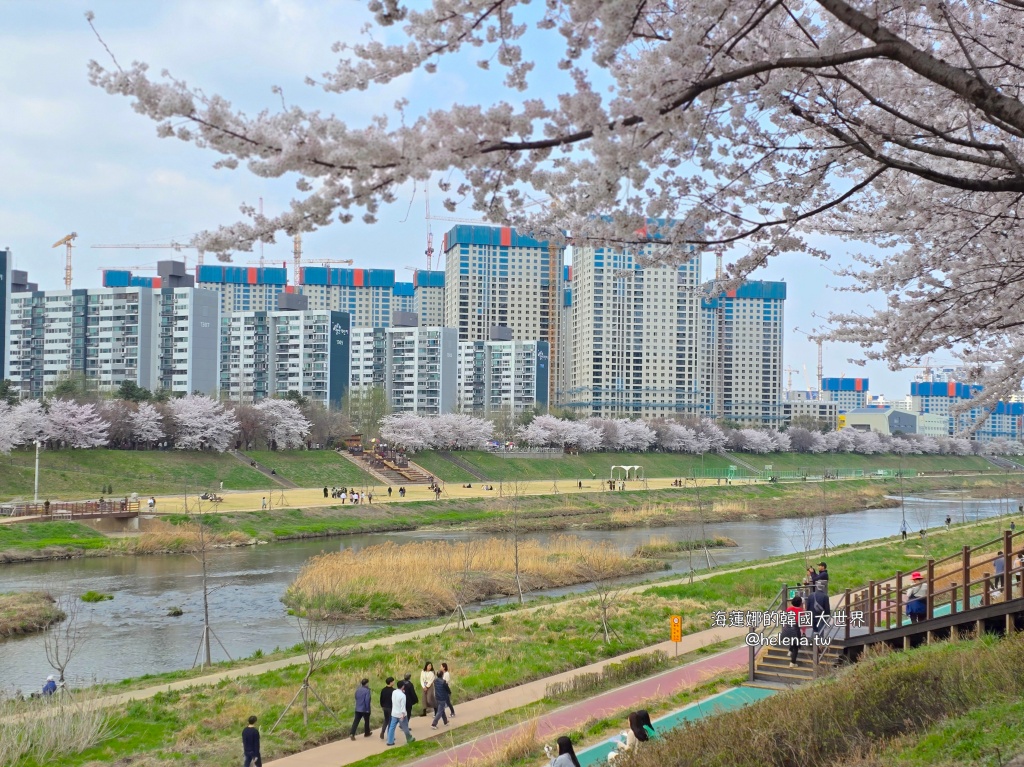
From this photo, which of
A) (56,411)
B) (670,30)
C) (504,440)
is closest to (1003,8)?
(670,30)

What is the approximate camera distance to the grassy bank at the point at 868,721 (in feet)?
29.2

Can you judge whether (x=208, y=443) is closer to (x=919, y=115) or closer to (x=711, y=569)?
(x=711, y=569)

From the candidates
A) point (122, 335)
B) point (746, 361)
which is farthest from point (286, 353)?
point (746, 361)

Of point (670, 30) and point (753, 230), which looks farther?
point (753, 230)

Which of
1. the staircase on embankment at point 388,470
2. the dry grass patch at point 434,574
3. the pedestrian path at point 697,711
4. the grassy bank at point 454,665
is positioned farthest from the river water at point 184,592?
the staircase on embankment at point 388,470

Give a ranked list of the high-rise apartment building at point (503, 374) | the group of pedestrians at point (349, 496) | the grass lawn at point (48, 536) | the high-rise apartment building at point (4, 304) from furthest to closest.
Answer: the high-rise apartment building at point (503, 374), the high-rise apartment building at point (4, 304), the group of pedestrians at point (349, 496), the grass lawn at point (48, 536)

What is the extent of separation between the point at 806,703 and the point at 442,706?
754 centimetres

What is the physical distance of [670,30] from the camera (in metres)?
6.63

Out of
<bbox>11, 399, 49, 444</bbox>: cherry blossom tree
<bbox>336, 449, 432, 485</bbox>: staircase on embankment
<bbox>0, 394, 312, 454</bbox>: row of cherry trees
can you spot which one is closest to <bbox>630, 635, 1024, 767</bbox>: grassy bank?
<bbox>0, 394, 312, 454</bbox>: row of cherry trees

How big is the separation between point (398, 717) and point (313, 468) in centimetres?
6594

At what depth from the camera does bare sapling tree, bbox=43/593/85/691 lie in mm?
21281

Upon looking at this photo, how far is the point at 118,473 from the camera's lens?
65938mm

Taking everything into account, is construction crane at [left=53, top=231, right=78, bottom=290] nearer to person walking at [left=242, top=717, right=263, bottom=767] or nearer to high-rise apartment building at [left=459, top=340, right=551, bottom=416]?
high-rise apartment building at [left=459, top=340, right=551, bottom=416]

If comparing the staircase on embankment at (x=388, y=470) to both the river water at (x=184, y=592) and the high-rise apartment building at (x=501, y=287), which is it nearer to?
the river water at (x=184, y=592)
